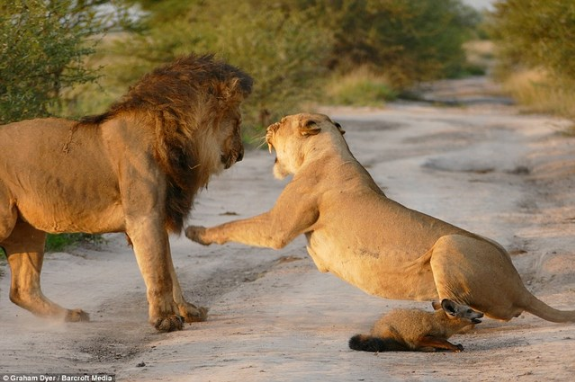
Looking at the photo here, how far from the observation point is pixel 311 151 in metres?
6.42

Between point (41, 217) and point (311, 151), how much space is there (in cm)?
165

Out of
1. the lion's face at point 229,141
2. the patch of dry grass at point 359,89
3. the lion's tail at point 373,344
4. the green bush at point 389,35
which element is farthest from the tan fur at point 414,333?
the green bush at point 389,35

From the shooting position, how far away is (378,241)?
5746mm

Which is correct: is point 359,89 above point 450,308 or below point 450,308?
below

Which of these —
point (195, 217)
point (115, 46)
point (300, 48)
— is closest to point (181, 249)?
point (195, 217)

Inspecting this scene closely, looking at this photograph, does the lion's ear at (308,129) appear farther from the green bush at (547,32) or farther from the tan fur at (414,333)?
the green bush at (547,32)

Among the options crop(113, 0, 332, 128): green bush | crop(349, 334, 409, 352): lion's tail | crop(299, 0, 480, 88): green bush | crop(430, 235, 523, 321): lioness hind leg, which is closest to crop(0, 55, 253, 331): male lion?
crop(349, 334, 409, 352): lion's tail

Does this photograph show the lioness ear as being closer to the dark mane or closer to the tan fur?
the tan fur

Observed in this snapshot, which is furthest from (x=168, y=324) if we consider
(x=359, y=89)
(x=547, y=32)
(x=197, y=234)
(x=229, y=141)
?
(x=359, y=89)

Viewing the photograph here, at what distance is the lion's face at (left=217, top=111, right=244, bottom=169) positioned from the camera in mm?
6473

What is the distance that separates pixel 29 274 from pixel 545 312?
3054 millimetres

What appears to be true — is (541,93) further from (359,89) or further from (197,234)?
(197,234)

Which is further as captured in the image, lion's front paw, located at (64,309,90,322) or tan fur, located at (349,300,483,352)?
lion's front paw, located at (64,309,90,322)

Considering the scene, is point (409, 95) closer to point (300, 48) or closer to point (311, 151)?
point (300, 48)
